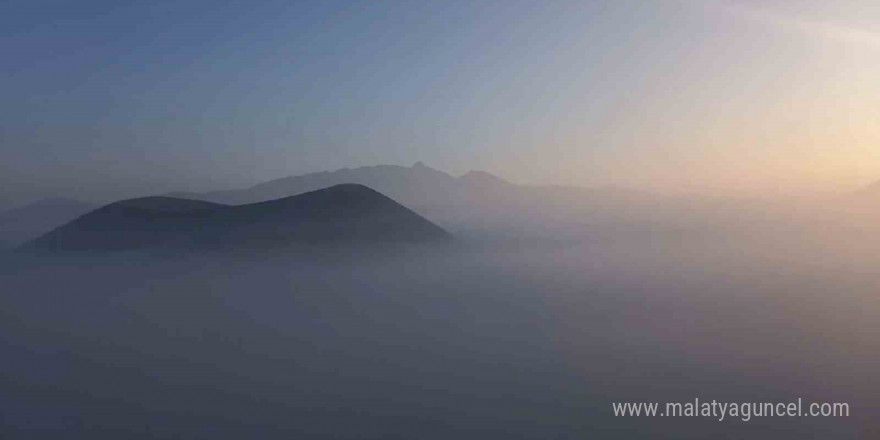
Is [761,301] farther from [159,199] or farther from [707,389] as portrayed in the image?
[159,199]

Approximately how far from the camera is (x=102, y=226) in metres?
50.8

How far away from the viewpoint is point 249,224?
5600cm

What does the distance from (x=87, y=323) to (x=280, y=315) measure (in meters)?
9.14

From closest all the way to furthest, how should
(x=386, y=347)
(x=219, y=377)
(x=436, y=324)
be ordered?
(x=219, y=377), (x=386, y=347), (x=436, y=324)

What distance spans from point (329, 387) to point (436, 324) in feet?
36.7

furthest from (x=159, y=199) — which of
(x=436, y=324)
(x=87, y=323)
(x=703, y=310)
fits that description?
(x=703, y=310)

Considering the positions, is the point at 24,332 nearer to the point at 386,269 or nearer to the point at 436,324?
the point at 436,324

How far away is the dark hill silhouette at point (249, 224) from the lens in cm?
5084

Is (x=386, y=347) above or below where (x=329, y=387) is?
above

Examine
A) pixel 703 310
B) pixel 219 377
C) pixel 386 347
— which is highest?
pixel 703 310

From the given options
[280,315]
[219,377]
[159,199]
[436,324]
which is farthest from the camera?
[159,199]

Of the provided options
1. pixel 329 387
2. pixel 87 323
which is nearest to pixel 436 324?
pixel 329 387

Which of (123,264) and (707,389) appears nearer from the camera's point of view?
(707,389)

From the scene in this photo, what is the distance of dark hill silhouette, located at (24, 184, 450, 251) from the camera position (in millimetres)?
50844
